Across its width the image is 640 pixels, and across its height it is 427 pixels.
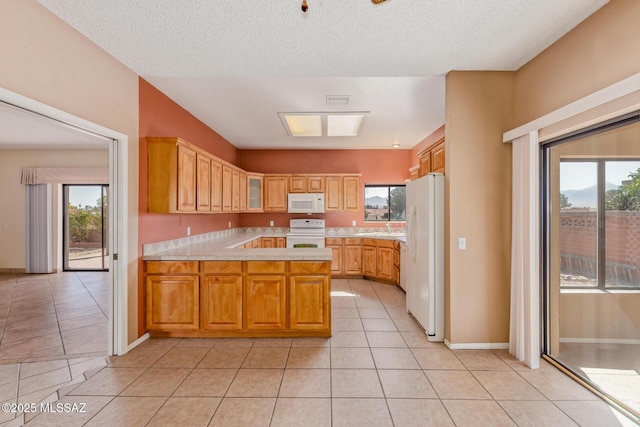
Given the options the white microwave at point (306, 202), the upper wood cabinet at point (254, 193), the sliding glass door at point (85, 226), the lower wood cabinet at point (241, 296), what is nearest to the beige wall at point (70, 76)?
the lower wood cabinet at point (241, 296)

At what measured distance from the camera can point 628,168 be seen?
2039mm

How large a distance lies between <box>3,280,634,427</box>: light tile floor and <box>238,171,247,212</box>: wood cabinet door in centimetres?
279

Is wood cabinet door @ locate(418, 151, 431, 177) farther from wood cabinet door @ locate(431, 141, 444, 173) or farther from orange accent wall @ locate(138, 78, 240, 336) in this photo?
orange accent wall @ locate(138, 78, 240, 336)

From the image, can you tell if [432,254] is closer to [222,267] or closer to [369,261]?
[222,267]

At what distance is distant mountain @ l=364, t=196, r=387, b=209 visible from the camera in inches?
263

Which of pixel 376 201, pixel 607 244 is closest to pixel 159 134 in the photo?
pixel 607 244

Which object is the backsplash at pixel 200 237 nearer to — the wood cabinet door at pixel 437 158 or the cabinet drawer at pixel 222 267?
the cabinet drawer at pixel 222 267

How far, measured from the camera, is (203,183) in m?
3.79

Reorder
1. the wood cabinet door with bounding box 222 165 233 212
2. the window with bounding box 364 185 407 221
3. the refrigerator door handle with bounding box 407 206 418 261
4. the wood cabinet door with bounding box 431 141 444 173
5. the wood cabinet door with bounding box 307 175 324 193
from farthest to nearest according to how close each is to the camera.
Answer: the window with bounding box 364 185 407 221 → the wood cabinet door with bounding box 307 175 324 193 → the wood cabinet door with bounding box 222 165 233 212 → the refrigerator door handle with bounding box 407 206 418 261 → the wood cabinet door with bounding box 431 141 444 173

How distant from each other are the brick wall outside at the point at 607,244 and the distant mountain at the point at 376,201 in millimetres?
4152

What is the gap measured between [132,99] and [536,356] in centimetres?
458

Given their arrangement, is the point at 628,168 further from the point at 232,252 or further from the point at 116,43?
the point at 116,43

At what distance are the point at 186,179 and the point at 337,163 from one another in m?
3.80

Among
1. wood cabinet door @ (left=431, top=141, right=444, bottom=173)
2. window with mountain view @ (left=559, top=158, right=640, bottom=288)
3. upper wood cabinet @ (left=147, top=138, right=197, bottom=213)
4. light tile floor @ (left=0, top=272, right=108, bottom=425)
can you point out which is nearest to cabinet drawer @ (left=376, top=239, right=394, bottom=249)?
wood cabinet door @ (left=431, top=141, right=444, bottom=173)
